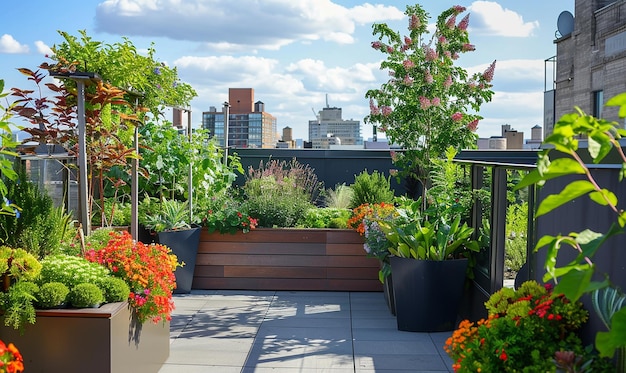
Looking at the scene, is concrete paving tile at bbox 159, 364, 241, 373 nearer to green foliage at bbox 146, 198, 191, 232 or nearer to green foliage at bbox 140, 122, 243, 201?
green foliage at bbox 146, 198, 191, 232

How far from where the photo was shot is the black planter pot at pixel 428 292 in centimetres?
465

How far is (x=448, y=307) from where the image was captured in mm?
4734

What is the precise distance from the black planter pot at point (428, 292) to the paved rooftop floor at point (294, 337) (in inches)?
3.4

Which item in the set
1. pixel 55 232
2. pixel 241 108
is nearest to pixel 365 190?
pixel 55 232

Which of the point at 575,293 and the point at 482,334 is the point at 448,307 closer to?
the point at 482,334

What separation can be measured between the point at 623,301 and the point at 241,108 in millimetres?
51648

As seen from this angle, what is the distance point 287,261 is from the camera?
6230 mm

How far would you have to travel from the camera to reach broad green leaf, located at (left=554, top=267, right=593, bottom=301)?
51.7 inches

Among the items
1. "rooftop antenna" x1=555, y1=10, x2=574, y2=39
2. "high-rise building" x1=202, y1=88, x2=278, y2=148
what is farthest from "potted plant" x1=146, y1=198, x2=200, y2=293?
"high-rise building" x1=202, y1=88, x2=278, y2=148

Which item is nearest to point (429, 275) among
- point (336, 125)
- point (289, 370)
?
point (289, 370)

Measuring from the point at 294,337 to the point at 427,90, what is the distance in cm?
254

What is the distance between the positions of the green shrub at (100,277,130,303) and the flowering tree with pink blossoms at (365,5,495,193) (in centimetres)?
329

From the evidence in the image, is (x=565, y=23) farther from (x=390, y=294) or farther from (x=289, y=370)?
(x=289, y=370)

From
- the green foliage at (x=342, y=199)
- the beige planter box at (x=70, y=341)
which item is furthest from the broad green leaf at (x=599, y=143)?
the green foliage at (x=342, y=199)
